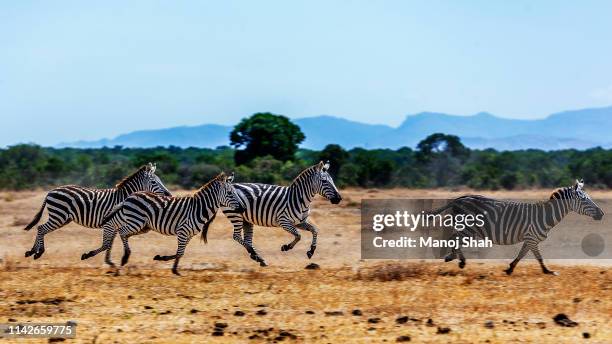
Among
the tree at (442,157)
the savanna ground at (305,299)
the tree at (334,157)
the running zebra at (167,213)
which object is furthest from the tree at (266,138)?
the running zebra at (167,213)

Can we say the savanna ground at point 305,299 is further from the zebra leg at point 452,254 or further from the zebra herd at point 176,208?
the zebra herd at point 176,208

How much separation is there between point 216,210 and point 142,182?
6.76 ft

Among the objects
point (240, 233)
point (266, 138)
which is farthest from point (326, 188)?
point (266, 138)

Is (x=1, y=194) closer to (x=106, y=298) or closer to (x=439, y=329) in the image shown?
(x=106, y=298)

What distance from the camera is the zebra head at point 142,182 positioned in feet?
53.9

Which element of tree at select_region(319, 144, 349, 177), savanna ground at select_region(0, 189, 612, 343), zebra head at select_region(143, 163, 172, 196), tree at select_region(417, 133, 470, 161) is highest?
tree at select_region(417, 133, 470, 161)

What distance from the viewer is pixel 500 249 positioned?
705 inches

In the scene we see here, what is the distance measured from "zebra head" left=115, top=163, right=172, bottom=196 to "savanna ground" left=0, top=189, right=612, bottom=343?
53.2 inches

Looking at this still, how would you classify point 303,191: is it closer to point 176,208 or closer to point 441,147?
point 176,208

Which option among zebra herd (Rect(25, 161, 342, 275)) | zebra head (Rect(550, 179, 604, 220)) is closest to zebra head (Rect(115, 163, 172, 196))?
zebra herd (Rect(25, 161, 342, 275))

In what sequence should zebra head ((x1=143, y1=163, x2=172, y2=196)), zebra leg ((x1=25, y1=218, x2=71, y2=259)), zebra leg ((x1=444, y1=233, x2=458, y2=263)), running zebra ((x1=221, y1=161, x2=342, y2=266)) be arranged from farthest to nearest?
zebra head ((x1=143, y1=163, x2=172, y2=196)), running zebra ((x1=221, y1=161, x2=342, y2=266)), zebra leg ((x1=25, y1=218, x2=71, y2=259)), zebra leg ((x1=444, y1=233, x2=458, y2=263))

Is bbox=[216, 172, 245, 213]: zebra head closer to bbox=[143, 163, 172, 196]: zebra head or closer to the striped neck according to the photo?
the striped neck

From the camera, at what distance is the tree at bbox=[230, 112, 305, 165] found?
133ft

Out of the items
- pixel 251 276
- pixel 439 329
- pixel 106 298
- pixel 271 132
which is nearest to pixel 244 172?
pixel 271 132
